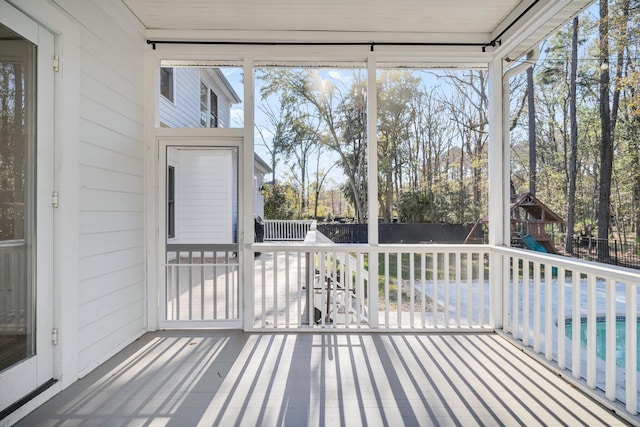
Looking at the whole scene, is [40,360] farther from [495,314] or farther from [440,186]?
[495,314]

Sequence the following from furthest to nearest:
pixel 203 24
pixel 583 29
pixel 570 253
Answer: pixel 203 24 < pixel 570 253 < pixel 583 29

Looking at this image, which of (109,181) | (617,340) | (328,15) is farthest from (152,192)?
(617,340)

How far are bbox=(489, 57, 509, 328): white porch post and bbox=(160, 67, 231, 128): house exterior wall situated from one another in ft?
8.53

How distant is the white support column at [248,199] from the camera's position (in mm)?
3133

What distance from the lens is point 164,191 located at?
10.3 ft

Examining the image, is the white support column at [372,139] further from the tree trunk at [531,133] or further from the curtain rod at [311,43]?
the tree trunk at [531,133]

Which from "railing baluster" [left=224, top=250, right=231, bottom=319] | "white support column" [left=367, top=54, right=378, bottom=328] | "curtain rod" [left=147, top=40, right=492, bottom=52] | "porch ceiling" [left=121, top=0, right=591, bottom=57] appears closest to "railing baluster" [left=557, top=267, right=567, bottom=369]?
"white support column" [left=367, top=54, right=378, bottom=328]

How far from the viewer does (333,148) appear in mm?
3242

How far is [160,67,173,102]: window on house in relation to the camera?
129 inches

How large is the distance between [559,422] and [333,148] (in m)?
2.60

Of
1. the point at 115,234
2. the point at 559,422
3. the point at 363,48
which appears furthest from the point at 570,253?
the point at 115,234

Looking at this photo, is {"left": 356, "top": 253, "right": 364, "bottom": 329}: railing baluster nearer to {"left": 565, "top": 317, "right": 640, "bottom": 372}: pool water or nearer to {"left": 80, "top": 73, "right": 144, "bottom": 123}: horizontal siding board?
{"left": 565, "top": 317, "right": 640, "bottom": 372}: pool water

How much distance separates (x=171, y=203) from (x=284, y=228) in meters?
1.14

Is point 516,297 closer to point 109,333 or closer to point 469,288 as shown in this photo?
point 469,288
